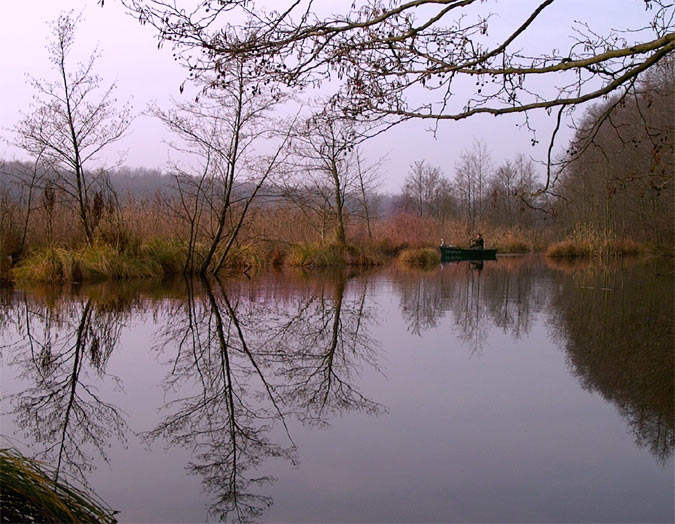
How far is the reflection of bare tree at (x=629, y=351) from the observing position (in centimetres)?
408

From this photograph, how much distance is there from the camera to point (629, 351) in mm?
6328

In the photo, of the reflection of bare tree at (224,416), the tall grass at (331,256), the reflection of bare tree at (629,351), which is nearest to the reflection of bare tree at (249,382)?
the reflection of bare tree at (224,416)

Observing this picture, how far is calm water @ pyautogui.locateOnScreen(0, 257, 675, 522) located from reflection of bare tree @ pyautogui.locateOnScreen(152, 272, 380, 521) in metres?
0.02

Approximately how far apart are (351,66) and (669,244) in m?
29.2

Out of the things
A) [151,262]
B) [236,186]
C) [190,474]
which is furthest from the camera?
[236,186]

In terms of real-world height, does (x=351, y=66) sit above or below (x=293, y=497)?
above

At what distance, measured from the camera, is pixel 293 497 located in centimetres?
283

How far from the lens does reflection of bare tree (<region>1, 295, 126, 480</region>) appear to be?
351 centimetres

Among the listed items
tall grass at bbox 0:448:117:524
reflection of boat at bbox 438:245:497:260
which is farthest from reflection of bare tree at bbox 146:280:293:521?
reflection of boat at bbox 438:245:497:260

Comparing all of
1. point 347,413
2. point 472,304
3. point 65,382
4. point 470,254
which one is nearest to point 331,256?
point 472,304

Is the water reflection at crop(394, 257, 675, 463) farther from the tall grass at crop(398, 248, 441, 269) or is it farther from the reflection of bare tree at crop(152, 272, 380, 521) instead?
the tall grass at crop(398, 248, 441, 269)

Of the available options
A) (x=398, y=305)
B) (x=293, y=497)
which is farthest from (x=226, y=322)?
(x=293, y=497)

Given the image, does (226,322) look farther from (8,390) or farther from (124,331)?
(8,390)

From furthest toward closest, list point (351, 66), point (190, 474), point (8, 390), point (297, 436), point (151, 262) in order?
point (151, 262) → point (351, 66) → point (8, 390) → point (297, 436) → point (190, 474)
